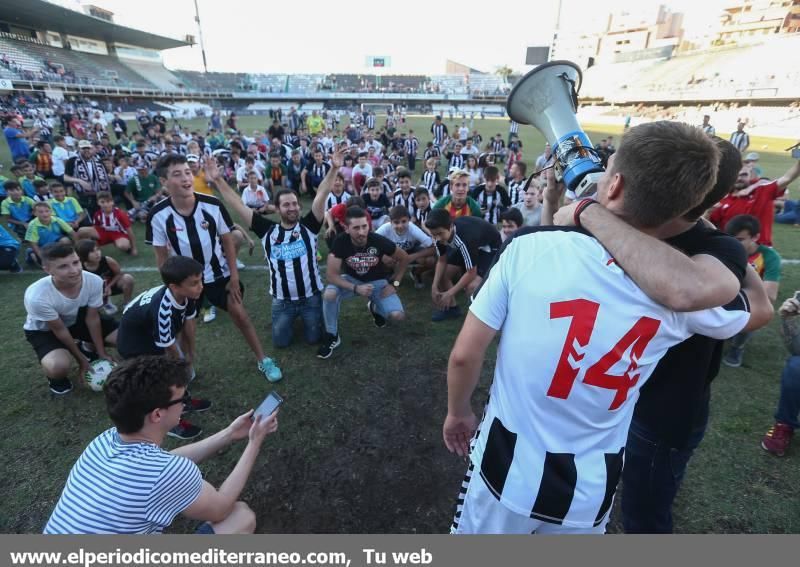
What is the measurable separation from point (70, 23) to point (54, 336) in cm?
5832

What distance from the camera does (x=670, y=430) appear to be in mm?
1769

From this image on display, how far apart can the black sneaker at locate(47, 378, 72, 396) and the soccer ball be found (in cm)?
20

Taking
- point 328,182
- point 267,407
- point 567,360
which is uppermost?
point 328,182

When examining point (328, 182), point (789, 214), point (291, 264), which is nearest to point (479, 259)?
point (328, 182)

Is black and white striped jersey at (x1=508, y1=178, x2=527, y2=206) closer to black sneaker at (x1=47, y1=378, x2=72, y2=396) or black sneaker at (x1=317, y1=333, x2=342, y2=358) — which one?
black sneaker at (x1=317, y1=333, x2=342, y2=358)

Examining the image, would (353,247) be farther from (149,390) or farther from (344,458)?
(149,390)

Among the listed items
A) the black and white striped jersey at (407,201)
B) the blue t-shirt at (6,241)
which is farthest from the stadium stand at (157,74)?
the black and white striped jersey at (407,201)

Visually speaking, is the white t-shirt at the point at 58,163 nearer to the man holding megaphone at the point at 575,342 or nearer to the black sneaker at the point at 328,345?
the black sneaker at the point at 328,345

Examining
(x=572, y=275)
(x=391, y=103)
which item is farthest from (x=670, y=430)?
(x=391, y=103)

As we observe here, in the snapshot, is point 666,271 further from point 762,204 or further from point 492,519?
point 762,204

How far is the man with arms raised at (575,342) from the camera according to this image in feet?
3.81

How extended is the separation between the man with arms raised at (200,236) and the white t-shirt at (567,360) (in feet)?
10.4

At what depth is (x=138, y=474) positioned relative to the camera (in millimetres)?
1703
